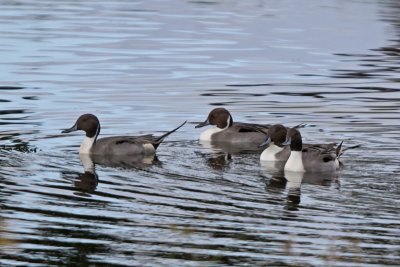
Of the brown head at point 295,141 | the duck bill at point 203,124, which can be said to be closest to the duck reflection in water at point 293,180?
the brown head at point 295,141

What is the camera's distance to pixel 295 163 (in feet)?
57.6

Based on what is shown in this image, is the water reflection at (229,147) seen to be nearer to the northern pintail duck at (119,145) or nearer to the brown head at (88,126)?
the northern pintail duck at (119,145)

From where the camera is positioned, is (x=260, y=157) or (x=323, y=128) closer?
(x=260, y=157)

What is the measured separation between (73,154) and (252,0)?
88.5 ft

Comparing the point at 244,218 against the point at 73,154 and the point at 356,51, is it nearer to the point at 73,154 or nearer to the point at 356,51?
the point at 73,154

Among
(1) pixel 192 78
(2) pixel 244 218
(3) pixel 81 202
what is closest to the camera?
(2) pixel 244 218

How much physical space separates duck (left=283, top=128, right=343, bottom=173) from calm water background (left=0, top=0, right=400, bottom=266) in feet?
0.93

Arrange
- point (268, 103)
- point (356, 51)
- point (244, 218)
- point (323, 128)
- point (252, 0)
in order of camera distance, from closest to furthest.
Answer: point (244, 218)
point (323, 128)
point (268, 103)
point (356, 51)
point (252, 0)

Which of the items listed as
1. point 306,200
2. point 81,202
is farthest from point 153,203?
point 306,200

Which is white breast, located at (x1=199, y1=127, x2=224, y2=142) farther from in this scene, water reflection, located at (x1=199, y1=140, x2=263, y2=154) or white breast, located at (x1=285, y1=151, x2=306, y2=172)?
white breast, located at (x1=285, y1=151, x2=306, y2=172)

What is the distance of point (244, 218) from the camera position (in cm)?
1366

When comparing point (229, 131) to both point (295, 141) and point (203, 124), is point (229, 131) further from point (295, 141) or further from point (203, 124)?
point (295, 141)

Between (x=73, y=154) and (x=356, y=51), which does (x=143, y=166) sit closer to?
(x=73, y=154)

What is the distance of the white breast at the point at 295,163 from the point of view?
1750cm
